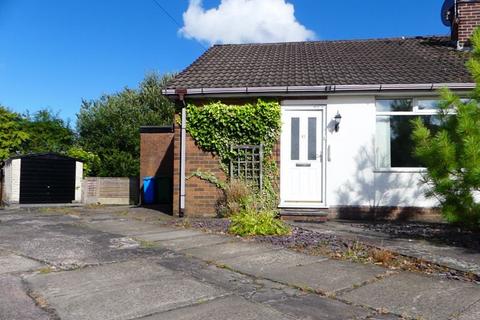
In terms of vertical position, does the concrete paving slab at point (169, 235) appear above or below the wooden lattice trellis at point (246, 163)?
below

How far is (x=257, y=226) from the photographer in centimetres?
749

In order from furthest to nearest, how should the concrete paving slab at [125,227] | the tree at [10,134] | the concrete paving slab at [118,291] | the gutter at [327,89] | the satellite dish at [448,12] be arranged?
the tree at [10,134] < the satellite dish at [448,12] < the gutter at [327,89] < the concrete paving slab at [125,227] < the concrete paving slab at [118,291]

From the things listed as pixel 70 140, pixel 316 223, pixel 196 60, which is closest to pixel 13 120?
pixel 70 140

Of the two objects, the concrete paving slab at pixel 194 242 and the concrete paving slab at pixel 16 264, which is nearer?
the concrete paving slab at pixel 16 264

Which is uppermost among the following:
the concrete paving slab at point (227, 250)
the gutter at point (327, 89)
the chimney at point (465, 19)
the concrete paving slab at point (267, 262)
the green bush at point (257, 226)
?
the chimney at point (465, 19)

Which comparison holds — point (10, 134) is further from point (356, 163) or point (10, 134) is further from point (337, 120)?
point (356, 163)

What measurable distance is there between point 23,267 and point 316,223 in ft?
17.8

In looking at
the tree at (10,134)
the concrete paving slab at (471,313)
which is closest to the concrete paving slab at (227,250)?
the concrete paving slab at (471,313)

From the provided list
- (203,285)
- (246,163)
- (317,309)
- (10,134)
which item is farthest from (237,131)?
(10,134)

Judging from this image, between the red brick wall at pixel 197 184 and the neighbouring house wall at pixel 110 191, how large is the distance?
6411mm

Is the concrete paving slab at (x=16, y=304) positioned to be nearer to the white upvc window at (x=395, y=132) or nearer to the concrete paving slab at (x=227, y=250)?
the concrete paving slab at (x=227, y=250)

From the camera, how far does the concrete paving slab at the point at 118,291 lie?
3965mm

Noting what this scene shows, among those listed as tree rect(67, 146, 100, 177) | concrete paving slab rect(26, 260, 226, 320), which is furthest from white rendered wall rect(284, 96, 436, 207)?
tree rect(67, 146, 100, 177)

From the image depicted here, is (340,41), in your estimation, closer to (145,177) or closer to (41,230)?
(145,177)
